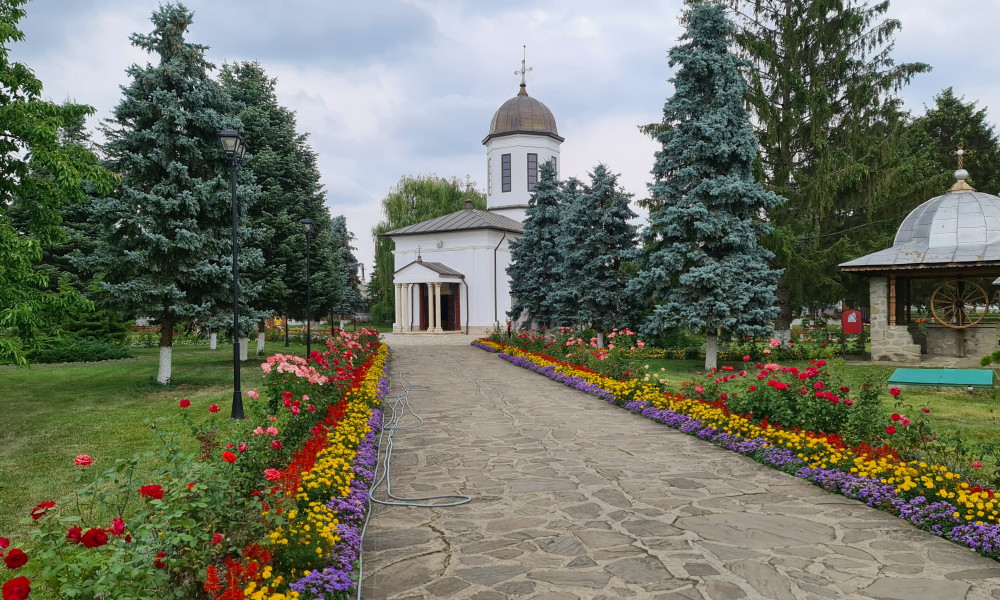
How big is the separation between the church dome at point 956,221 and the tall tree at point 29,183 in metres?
19.2

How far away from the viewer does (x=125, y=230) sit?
41.2ft

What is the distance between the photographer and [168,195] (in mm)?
12766

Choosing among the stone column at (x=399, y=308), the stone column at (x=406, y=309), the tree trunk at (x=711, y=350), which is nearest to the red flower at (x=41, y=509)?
the tree trunk at (x=711, y=350)

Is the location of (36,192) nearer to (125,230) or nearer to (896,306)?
(125,230)

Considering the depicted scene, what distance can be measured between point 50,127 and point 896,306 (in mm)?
19372

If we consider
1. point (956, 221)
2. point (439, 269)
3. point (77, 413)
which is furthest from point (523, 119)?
point (77, 413)

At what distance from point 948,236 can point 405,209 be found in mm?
31462

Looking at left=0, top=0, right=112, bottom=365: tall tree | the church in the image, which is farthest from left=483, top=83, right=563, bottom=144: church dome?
left=0, top=0, right=112, bottom=365: tall tree

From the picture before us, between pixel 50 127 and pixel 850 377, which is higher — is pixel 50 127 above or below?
above

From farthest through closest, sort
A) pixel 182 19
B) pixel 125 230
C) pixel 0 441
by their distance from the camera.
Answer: pixel 182 19
pixel 125 230
pixel 0 441

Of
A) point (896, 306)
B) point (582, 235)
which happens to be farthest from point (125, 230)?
point (896, 306)

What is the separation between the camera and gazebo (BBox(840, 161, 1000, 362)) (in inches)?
616

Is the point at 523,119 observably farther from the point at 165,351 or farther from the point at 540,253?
the point at 165,351

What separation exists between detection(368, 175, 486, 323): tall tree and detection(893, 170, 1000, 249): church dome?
95.1ft
